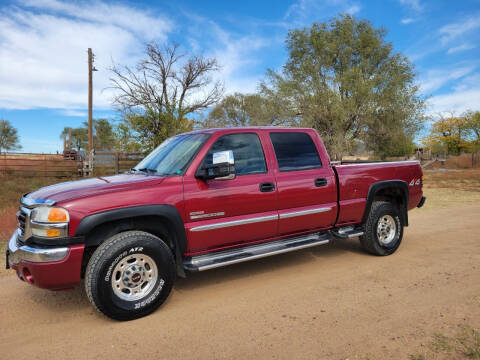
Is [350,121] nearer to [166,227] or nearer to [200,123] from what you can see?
[200,123]

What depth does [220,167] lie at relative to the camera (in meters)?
3.68

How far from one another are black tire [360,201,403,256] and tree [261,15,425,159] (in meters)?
19.3

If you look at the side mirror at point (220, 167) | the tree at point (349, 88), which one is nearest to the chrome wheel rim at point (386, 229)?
the side mirror at point (220, 167)

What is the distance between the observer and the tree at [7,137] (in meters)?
51.5

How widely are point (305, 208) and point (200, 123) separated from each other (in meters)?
23.6

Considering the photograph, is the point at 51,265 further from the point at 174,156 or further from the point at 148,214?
the point at 174,156

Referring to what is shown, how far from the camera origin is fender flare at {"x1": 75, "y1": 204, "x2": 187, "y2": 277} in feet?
10.9

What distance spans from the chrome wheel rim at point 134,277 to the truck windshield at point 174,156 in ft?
3.32

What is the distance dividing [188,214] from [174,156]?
2.89 feet

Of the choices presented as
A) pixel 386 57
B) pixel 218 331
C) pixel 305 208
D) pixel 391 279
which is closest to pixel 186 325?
pixel 218 331

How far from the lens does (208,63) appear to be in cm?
2667

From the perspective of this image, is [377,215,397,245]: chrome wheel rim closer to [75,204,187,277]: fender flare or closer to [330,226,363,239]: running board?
[330,226,363,239]: running board

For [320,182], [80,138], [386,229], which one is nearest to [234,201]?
[320,182]

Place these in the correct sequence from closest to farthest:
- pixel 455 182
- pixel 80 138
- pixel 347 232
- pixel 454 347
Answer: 1. pixel 454 347
2. pixel 347 232
3. pixel 455 182
4. pixel 80 138
